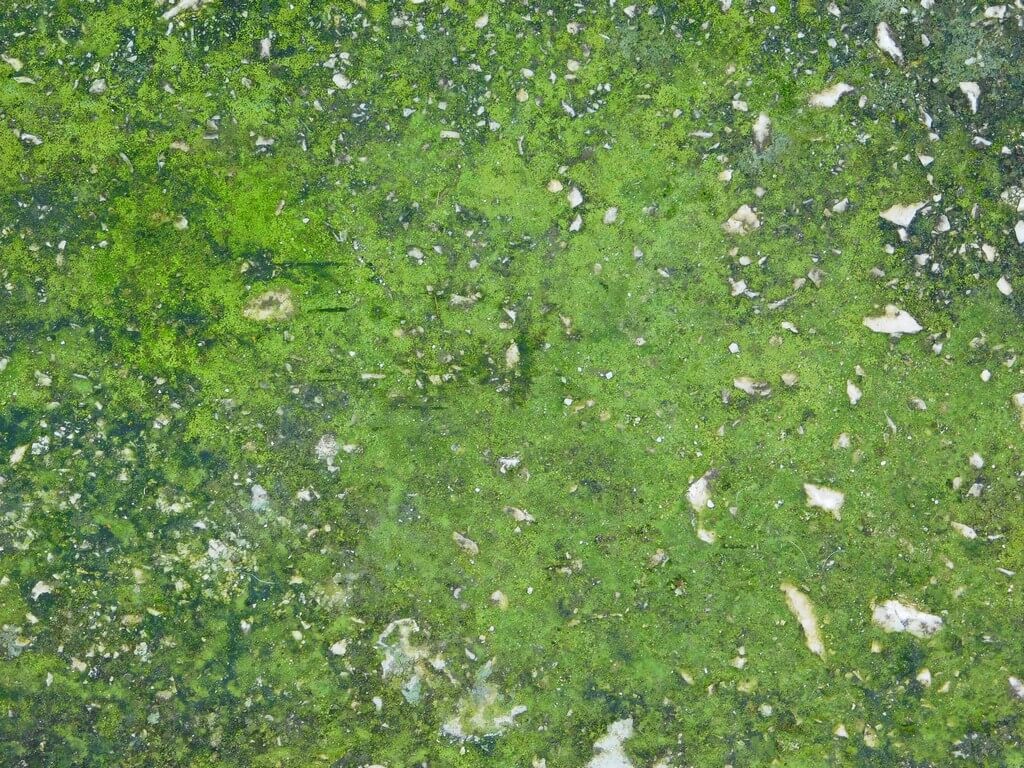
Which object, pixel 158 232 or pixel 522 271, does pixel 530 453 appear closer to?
pixel 522 271

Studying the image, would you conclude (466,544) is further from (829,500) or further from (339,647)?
(829,500)

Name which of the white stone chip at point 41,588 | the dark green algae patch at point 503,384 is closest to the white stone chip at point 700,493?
the dark green algae patch at point 503,384

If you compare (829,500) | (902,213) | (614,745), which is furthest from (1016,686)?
(902,213)

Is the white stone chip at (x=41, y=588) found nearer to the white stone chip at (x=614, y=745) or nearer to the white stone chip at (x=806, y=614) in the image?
the white stone chip at (x=614, y=745)

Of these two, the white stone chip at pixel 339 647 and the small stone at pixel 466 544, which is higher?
the small stone at pixel 466 544

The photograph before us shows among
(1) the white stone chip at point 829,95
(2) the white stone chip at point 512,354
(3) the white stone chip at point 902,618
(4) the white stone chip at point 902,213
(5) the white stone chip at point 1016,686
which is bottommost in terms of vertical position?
(5) the white stone chip at point 1016,686

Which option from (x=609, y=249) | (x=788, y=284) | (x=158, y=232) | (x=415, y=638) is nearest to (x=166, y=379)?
(x=158, y=232)
